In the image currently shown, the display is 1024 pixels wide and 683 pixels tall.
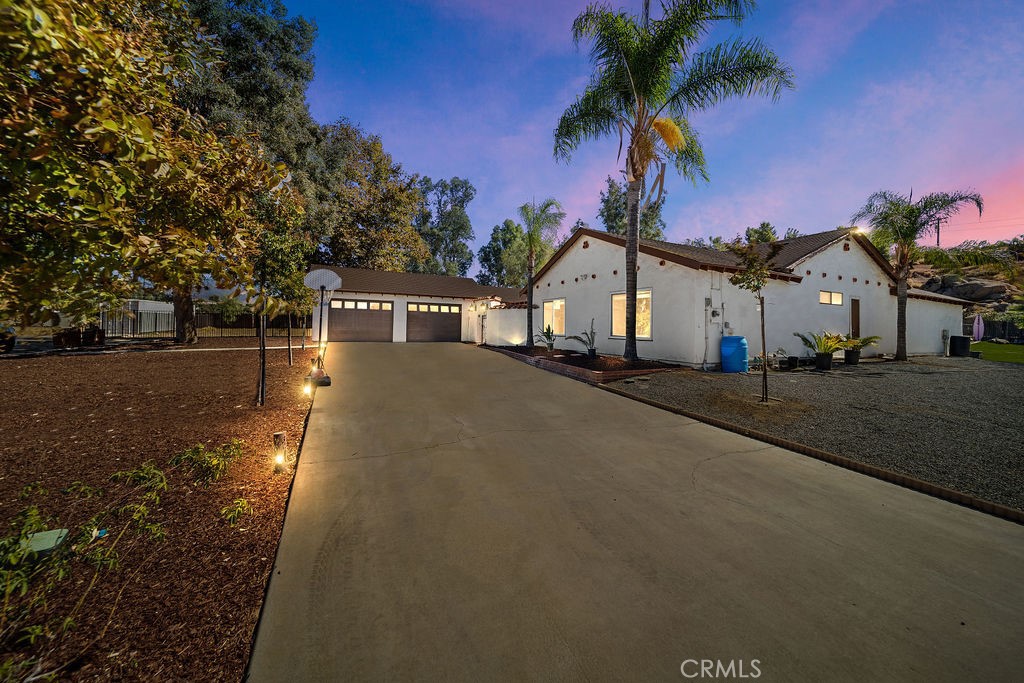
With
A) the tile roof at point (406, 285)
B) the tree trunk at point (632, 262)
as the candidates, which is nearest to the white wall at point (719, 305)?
the tree trunk at point (632, 262)

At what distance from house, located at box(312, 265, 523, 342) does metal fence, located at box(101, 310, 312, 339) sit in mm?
2066

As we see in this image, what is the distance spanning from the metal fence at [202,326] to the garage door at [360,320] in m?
1.49

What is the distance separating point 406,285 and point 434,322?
3063mm

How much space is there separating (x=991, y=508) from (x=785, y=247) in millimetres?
14915

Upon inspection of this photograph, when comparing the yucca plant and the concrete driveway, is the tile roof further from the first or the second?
the concrete driveway

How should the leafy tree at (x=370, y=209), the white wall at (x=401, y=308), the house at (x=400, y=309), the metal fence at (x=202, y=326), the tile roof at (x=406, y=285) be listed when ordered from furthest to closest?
the leafy tree at (x=370, y=209) → the tile roof at (x=406, y=285) → the house at (x=400, y=309) → the white wall at (x=401, y=308) → the metal fence at (x=202, y=326)

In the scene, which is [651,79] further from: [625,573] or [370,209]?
[370,209]

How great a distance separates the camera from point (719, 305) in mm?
11328

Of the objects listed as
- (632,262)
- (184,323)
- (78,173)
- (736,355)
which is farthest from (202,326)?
(736,355)

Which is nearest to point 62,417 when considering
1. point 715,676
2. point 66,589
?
point 66,589

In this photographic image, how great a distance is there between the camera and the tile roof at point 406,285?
22953mm

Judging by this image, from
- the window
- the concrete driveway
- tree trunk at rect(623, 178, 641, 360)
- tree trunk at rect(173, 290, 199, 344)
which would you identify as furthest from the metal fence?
the concrete driveway

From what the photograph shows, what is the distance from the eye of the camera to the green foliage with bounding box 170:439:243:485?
3.71 m

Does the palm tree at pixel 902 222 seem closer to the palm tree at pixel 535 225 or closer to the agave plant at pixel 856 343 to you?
the agave plant at pixel 856 343
